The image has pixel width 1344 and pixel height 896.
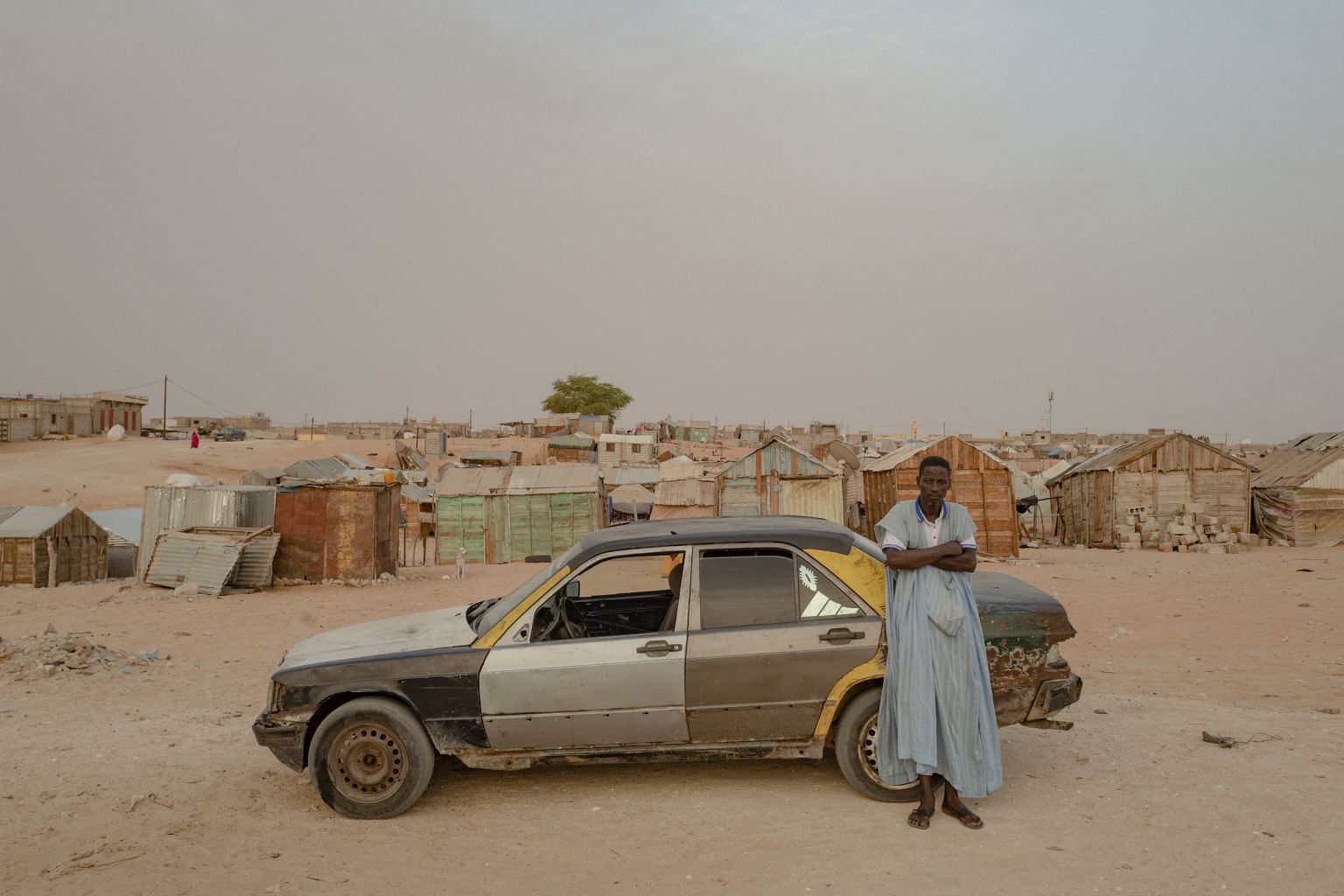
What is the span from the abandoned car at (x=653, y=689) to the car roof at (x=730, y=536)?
3cm

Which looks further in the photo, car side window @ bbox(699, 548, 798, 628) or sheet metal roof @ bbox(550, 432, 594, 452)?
sheet metal roof @ bbox(550, 432, 594, 452)

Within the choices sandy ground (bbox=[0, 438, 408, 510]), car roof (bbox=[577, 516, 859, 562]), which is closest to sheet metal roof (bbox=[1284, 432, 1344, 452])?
car roof (bbox=[577, 516, 859, 562])

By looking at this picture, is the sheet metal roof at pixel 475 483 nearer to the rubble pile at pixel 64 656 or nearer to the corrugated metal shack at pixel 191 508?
the corrugated metal shack at pixel 191 508

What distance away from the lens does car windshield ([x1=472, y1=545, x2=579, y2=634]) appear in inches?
204

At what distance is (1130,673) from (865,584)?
16.8 feet

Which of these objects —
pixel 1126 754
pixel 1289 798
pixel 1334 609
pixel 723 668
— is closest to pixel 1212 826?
pixel 1289 798

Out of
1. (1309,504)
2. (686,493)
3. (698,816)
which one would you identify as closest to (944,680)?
(698,816)

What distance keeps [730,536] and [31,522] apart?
19.8m

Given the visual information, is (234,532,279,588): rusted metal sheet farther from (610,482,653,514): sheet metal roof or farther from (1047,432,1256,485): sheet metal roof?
(1047,432,1256,485): sheet metal roof

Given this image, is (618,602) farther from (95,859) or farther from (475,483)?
(475,483)

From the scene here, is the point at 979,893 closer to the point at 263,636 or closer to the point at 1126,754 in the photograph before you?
the point at 1126,754

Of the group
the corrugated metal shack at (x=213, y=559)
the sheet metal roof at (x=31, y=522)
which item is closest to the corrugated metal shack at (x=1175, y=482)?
the corrugated metal shack at (x=213, y=559)

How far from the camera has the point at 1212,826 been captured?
4520mm

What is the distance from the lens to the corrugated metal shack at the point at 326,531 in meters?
18.0
